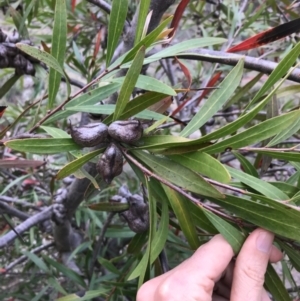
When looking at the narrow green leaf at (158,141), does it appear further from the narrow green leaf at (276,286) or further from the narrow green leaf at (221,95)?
the narrow green leaf at (276,286)

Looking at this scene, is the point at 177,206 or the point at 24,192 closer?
the point at 177,206

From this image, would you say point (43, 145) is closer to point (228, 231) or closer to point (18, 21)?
point (228, 231)

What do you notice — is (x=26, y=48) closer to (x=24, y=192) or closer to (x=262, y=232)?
(x=262, y=232)

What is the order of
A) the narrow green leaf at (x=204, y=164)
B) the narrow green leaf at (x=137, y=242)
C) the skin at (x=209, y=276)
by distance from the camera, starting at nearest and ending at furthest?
the narrow green leaf at (x=204, y=164)
the skin at (x=209, y=276)
the narrow green leaf at (x=137, y=242)

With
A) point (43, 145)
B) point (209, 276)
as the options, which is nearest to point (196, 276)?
point (209, 276)

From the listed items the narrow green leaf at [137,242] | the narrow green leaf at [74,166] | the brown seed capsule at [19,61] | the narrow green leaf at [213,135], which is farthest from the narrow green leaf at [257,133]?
the brown seed capsule at [19,61]

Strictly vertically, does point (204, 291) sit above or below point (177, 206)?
below

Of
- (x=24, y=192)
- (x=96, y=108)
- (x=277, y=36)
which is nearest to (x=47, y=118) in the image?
(x=96, y=108)
